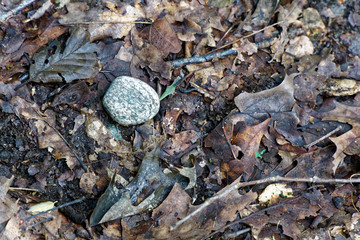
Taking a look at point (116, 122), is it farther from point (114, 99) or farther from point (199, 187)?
point (199, 187)

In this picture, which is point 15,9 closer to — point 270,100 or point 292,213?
A: point 270,100

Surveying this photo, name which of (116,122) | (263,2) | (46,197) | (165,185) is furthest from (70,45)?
(263,2)

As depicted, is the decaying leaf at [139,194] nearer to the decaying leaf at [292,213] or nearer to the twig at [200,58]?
the decaying leaf at [292,213]

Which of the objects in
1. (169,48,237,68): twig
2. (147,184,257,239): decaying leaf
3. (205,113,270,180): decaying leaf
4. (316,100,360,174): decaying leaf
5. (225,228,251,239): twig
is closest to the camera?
(147,184,257,239): decaying leaf

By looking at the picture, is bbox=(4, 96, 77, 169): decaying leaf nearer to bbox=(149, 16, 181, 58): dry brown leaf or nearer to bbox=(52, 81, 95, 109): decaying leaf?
bbox=(52, 81, 95, 109): decaying leaf

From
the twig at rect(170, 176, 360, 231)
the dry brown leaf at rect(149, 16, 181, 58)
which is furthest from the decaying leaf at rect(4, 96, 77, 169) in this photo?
the dry brown leaf at rect(149, 16, 181, 58)

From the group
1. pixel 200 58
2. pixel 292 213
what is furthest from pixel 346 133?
pixel 200 58
